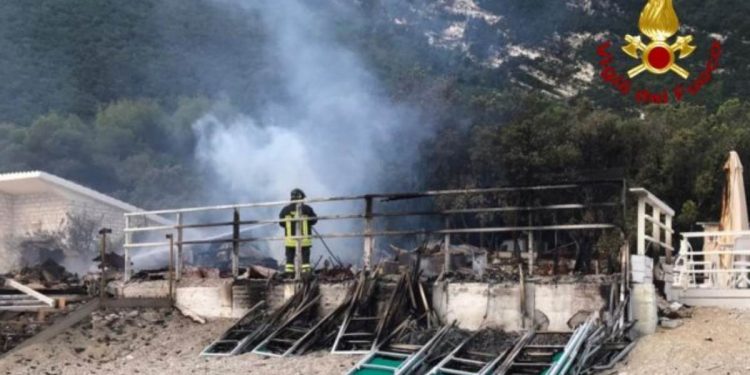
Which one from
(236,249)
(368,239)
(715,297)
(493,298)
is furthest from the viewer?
(236,249)

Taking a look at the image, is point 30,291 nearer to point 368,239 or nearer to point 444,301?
point 368,239

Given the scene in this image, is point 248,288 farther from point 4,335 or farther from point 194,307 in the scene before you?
point 4,335

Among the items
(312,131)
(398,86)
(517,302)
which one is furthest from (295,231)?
(312,131)

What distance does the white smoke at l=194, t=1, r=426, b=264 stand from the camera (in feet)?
106

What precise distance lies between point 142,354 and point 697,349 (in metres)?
6.78

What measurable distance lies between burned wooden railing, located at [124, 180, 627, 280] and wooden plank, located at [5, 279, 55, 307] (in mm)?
1563

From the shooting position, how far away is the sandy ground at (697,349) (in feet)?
31.3

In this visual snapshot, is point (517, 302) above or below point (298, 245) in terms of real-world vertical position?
below

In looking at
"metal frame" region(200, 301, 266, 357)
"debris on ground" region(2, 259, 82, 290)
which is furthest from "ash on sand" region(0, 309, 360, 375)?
"debris on ground" region(2, 259, 82, 290)

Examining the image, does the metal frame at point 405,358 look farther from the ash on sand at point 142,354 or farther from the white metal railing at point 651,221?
the white metal railing at point 651,221

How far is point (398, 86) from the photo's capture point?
112ft

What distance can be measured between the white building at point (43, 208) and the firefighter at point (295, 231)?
11.7 metres

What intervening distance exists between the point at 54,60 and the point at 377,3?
15787 mm

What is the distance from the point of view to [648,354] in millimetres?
10164
